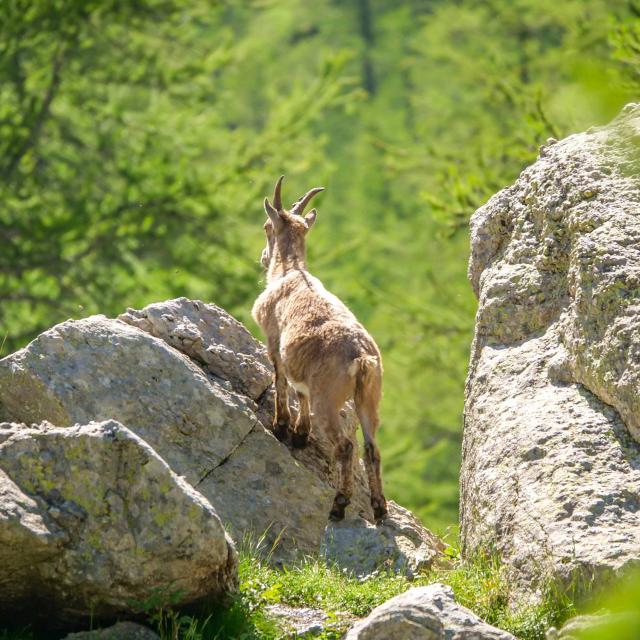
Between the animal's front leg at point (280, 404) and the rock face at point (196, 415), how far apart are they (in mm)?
134

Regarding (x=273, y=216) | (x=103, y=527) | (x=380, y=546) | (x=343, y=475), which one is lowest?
(x=380, y=546)

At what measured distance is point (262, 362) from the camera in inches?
350

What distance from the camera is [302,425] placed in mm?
8367

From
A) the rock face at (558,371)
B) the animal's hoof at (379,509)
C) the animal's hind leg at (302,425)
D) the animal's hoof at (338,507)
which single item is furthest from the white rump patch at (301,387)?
the rock face at (558,371)

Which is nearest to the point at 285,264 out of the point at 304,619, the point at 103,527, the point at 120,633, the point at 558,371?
the point at 558,371

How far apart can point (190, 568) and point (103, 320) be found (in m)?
2.89

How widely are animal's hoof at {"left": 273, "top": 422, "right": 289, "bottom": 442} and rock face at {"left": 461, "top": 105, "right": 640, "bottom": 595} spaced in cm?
174

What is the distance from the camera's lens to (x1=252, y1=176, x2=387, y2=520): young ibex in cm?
750

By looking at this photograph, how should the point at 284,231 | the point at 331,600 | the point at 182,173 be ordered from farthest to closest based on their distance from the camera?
the point at 182,173
the point at 284,231
the point at 331,600

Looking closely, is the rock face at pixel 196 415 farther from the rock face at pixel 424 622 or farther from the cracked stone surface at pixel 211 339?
the rock face at pixel 424 622

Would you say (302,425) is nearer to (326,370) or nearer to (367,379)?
(326,370)

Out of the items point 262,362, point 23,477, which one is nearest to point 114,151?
point 262,362

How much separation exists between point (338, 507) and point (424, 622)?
2.92m

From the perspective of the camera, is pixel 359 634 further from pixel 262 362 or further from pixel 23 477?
pixel 262 362
